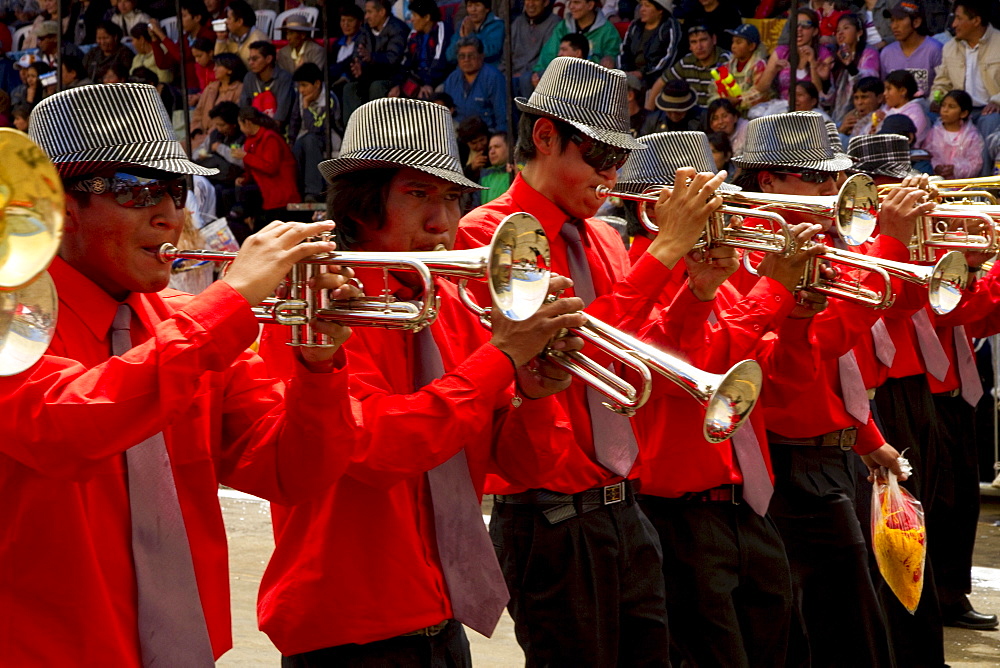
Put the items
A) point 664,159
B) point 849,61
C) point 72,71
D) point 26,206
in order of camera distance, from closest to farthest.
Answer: point 26,206 < point 664,159 < point 849,61 < point 72,71

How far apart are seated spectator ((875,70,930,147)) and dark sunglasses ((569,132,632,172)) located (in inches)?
251

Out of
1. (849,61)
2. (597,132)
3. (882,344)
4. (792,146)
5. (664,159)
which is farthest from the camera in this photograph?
(849,61)

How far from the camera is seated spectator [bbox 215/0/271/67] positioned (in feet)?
48.8

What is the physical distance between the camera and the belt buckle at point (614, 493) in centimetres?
386

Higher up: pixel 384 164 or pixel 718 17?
pixel 384 164

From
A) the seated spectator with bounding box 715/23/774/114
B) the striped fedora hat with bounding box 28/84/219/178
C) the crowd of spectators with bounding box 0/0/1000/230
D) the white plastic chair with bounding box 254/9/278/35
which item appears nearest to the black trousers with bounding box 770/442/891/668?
the striped fedora hat with bounding box 28/84/219/178

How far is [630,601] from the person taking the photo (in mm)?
3879

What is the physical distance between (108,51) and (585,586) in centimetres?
1355

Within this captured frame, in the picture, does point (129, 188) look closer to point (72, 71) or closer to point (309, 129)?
point (309, 129)

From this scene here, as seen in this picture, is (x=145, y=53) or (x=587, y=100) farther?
(x=145, y=53)

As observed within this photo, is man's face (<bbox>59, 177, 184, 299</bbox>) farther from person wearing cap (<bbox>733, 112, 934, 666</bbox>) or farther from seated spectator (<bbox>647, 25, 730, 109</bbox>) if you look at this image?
seated spectator (<bbox>647, 25, 730, 109</bbox>)

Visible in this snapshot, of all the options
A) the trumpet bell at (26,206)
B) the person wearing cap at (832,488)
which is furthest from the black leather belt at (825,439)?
the trumpet bell at (26,206)

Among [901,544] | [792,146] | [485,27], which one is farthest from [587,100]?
[485,27]

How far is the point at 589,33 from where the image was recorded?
11875mm
